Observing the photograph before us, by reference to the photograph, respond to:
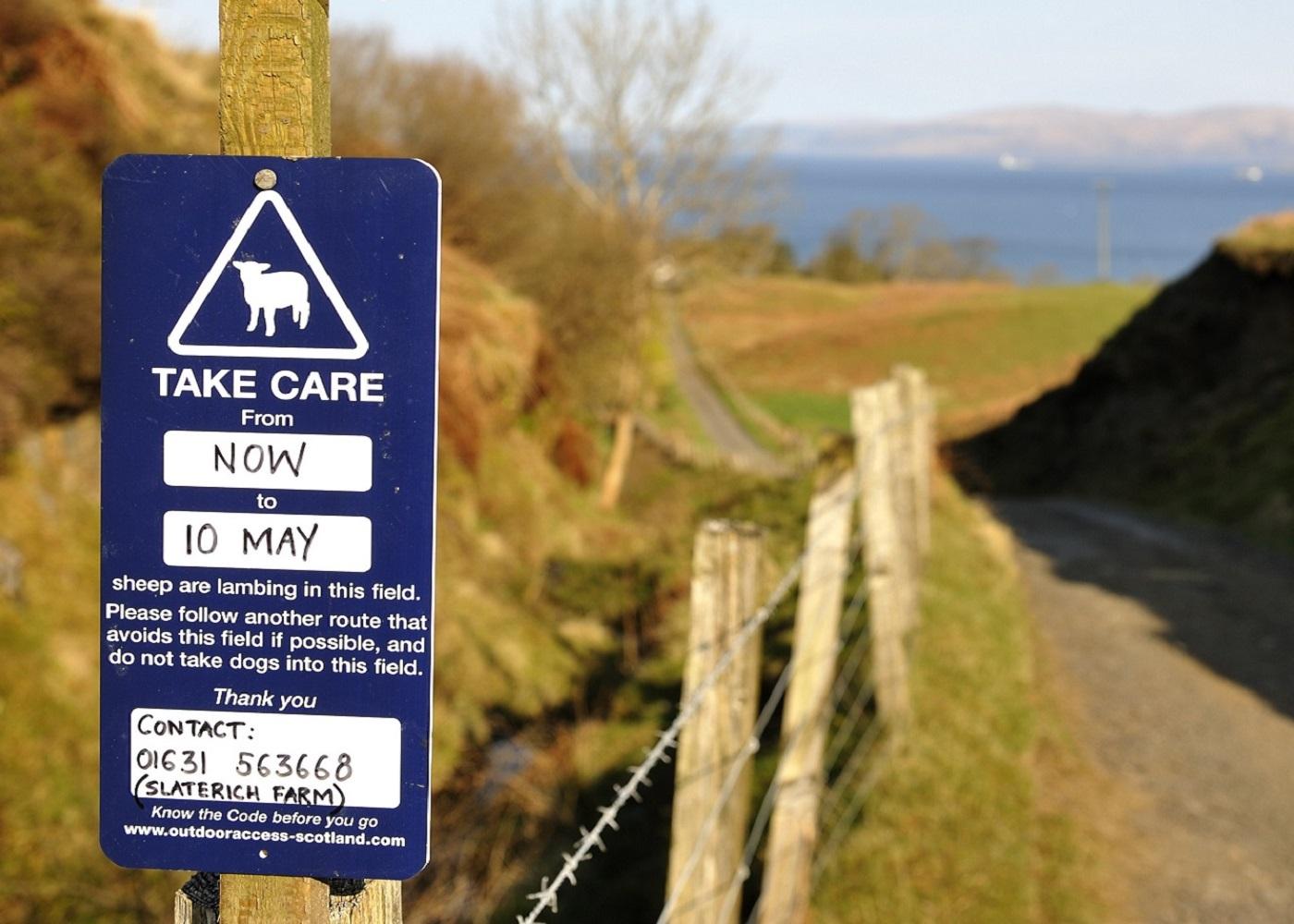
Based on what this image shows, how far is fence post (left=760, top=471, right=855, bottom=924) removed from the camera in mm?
3906

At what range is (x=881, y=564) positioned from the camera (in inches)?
231

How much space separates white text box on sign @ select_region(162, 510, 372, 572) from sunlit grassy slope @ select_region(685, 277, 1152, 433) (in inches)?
1595

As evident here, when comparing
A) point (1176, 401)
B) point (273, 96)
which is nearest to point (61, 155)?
point (273, 96)

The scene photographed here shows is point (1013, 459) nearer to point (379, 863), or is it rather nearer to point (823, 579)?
point (823, 579)

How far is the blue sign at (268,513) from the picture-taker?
1613mm

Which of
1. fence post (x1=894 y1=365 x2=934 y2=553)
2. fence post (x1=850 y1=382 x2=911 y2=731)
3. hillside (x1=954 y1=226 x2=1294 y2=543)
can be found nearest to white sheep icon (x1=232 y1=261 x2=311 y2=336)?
fence post (x1=850 y1=382 x2=911 y2=731)

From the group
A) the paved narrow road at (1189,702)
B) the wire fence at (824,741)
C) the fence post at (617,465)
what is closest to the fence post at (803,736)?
the wire fence at (824,741)

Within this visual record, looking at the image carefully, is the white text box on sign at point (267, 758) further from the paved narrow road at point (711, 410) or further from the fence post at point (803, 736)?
the paved narrow road at point (711, 410)

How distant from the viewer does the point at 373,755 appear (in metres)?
1.66

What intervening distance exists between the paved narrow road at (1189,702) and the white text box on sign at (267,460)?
450 cm

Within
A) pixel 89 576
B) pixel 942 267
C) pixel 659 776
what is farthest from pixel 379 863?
pixel 942 267

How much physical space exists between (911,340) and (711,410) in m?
15.7

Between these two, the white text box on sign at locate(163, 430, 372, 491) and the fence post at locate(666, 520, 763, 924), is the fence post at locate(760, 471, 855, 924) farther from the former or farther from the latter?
the white text box on sign at locate(163, 430, 372, 491)

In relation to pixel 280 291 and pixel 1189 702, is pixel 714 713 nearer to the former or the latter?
pixel 280 291
